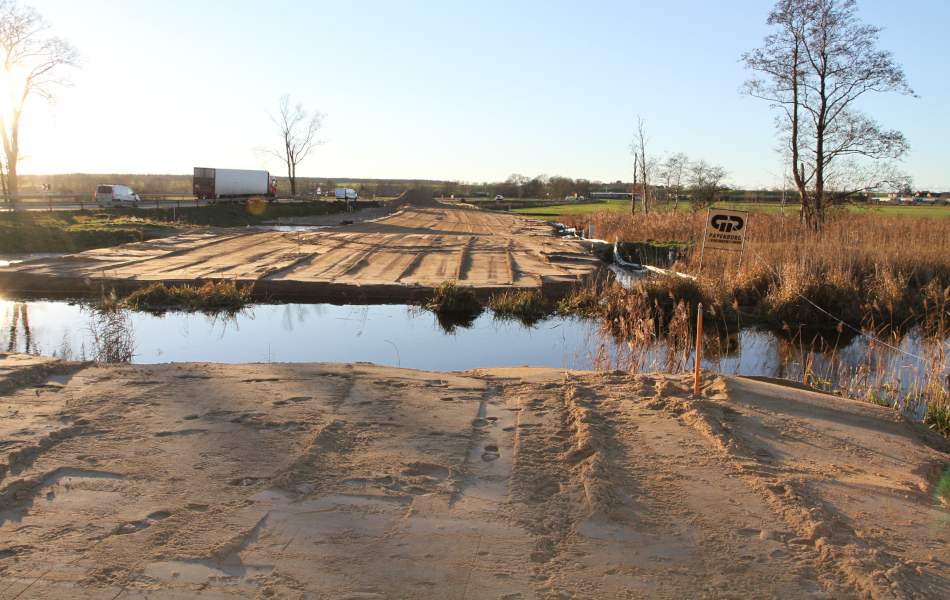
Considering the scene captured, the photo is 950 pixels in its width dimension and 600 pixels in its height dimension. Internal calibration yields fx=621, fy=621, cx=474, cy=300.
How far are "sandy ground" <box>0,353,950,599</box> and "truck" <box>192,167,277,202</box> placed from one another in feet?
156

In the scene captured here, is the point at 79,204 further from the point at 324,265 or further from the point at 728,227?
the point at 728,227

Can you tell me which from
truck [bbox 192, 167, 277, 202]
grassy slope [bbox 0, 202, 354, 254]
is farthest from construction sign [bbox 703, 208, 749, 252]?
truck [bbox 192, 167, 277, 202]

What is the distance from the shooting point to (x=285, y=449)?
5.00 metres

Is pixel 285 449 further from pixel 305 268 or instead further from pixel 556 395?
pixel 305 268

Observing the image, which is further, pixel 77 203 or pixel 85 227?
pixel 77 203

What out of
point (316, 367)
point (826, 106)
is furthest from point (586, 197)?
point (316, 367)

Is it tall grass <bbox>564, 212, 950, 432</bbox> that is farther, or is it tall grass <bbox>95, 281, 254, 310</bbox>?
tall grass <bbox>95, 281, 254, 310</bbox>

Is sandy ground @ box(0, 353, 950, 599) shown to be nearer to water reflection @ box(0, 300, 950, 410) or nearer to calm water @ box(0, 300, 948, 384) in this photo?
water reflection @ box(0, 300, 950, 410)

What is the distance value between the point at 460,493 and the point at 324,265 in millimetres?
16047

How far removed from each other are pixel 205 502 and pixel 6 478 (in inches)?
61.0

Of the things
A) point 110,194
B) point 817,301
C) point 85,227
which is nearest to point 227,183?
point 110,194

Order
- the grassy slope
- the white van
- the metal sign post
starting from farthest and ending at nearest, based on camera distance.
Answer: the white van, the grassy slope, the metal sign post

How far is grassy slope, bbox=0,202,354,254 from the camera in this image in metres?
24.1

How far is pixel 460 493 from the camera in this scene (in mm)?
4328
